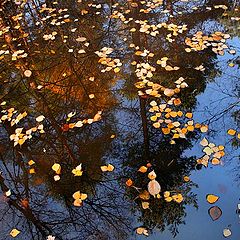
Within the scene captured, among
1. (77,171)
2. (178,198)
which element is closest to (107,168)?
(77,171)

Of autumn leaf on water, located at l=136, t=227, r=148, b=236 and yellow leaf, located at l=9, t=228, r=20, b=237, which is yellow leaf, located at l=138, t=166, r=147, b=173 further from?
yellow leaf, located at l=9, t=228, r=20, b=237

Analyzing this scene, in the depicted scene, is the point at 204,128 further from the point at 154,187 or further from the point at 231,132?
the point at 154,187

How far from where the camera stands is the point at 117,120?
385 centimetres

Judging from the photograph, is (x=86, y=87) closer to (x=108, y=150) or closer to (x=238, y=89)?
(x=108, y=150)

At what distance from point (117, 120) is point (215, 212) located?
64.3 inches

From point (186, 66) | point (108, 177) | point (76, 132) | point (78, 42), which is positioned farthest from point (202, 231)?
point (78, 42)

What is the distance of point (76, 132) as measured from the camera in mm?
3695

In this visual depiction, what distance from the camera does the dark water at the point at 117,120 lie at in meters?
2.79

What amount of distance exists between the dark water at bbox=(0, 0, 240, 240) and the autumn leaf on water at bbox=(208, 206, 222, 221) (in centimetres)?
4

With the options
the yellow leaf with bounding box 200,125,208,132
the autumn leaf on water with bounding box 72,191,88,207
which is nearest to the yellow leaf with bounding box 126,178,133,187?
the autumn leaf on water with bounding box 72,191,88,207

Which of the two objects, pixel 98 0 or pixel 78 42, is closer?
pixel 78 42

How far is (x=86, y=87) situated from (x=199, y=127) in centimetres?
167

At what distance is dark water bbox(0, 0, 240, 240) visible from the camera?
9.16 ft

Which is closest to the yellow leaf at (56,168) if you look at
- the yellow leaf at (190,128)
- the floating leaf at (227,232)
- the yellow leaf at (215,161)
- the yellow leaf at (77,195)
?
the yellow leaf at (77,195)
